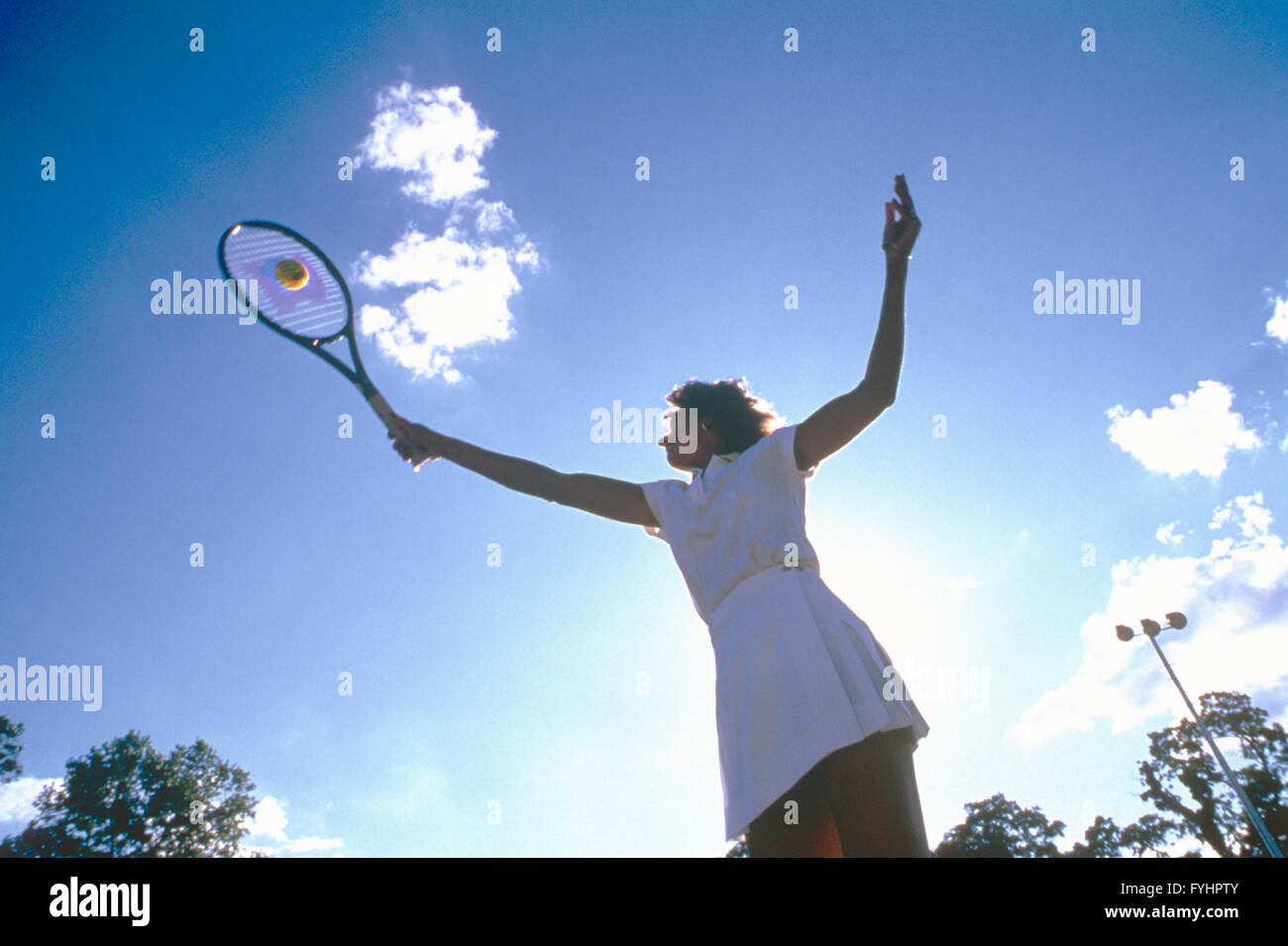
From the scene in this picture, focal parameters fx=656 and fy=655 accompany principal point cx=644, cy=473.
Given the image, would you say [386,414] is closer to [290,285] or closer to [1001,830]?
[290,285]

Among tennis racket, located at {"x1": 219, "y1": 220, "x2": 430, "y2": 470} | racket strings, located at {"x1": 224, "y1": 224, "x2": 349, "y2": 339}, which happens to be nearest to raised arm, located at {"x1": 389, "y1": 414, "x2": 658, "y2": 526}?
tennis racket, located at {"x1": 219, "y1": 220, "x2": 430, "y2": 470}

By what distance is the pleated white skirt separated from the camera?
1691 millimetres

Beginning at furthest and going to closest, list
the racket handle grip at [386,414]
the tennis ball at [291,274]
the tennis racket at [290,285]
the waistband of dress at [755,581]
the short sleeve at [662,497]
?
the tennis ball at [291,274] < the tennis racket at [290,285] < the racket handle grip at [386,414] < the short sleeve at [662,497] < the waistband of dress at [755,581]

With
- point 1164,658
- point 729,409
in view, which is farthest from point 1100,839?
point 729,409

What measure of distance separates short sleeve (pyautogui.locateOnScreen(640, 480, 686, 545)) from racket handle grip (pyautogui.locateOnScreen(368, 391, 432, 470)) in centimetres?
123

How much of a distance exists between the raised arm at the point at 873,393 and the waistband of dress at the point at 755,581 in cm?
37

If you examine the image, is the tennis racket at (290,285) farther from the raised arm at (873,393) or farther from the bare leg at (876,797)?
the bare leg at (876,797)

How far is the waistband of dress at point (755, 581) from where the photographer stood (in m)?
2.00

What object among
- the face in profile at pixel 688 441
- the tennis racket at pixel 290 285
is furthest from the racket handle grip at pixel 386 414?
the face in profile at pixel 688 441

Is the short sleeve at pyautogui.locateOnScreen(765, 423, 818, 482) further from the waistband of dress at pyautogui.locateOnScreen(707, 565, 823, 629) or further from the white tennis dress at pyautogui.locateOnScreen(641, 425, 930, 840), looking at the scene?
the waistband of dress at pyautogui.locateOnScreen(707, 565, 823, 629)
